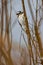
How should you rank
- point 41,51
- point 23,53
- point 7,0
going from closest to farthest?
1. point 41,51
2. point 7,0
3. point 23,53

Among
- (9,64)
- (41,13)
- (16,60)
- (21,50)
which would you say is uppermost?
(41,13)

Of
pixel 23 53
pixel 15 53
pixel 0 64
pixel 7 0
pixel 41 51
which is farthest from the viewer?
pixel 15 53

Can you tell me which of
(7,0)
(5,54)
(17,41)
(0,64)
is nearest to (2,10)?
(7,0)

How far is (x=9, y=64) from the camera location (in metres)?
0.77

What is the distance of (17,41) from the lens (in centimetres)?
159

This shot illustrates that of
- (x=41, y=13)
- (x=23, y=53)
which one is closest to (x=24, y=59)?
(x=23, y=53)

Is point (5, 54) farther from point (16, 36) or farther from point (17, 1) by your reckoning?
point (16, 36)

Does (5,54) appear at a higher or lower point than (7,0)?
lower

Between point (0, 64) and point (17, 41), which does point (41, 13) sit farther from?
point (17, 41)

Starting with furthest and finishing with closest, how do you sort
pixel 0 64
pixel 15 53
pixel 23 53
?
pixel 15 53 → pixel 23 53 → pixel 0 64

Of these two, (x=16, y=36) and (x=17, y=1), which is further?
(x=16, y=36)

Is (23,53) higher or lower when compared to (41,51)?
lower

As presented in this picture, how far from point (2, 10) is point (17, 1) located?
14.6 inches

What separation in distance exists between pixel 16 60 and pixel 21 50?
148mm
